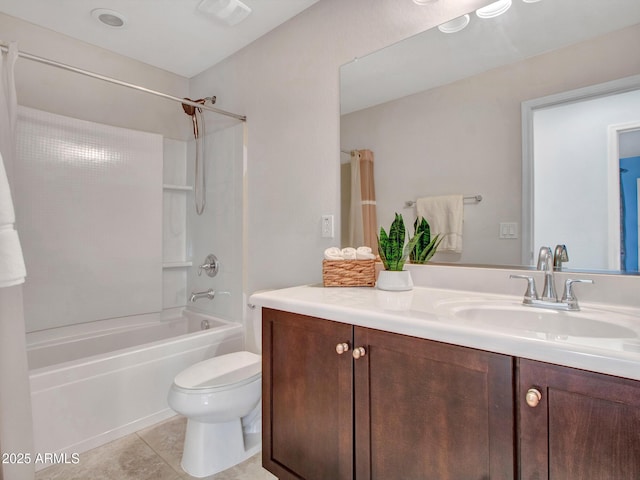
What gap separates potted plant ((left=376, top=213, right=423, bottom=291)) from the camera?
4.45ft

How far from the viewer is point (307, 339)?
1121 millimetres

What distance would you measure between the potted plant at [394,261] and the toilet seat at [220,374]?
76 cm

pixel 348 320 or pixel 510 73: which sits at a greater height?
pixel 510 73

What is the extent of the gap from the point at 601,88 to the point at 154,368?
2.33m

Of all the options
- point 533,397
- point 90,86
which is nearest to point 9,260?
point 533,397

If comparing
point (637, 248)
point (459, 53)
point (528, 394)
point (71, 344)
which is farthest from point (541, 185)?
point (71, 344)

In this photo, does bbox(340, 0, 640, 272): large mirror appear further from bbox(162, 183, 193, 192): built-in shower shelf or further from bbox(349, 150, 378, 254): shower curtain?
bbox(162, 183, 193, 192): built-in shower shelf

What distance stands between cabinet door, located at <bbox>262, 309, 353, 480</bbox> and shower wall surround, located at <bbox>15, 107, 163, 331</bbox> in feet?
5.21

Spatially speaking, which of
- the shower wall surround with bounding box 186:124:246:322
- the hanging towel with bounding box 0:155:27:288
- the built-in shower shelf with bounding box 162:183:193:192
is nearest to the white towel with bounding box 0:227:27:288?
the hanging towel with bounding box 0:155:27:288

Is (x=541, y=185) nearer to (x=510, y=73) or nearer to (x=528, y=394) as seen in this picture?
(x=510, y=73)

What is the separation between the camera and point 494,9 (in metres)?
1.31

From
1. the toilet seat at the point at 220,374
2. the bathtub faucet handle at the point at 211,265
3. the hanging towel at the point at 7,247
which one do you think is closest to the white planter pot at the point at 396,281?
the toilet seat at the point at 220,374

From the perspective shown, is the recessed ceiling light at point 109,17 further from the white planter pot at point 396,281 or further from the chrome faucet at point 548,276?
the chrome faucet at point 548,276

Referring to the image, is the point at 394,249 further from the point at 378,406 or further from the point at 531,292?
the point at 378,406
